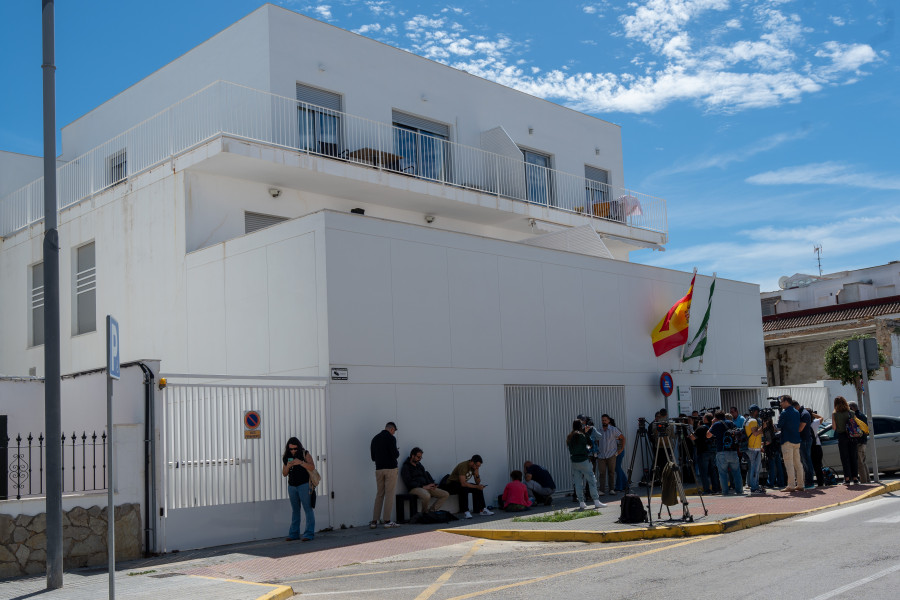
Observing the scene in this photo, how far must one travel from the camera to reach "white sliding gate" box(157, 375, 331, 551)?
12.7 metres

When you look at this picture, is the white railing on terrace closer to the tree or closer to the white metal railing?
the white metal railing

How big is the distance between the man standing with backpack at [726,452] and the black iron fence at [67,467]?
1066 centimetres

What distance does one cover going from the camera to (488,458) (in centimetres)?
1727

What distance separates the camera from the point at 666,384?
71.1 ft

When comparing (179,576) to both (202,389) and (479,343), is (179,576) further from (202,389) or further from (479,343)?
(479,343)

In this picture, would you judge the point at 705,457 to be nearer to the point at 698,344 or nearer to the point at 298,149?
the point at 698,344

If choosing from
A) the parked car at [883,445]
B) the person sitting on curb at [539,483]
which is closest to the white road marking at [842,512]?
the parked car at [883,445]

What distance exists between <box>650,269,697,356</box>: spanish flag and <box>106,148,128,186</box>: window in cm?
1417

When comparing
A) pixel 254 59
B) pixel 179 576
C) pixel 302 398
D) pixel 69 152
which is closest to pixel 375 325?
pixel 302 398

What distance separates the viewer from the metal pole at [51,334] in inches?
382

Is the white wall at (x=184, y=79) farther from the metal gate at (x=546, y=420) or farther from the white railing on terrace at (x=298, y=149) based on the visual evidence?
the metal gate at (x=546, y=420)

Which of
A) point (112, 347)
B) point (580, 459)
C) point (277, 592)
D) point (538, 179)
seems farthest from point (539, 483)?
point (538, 179)

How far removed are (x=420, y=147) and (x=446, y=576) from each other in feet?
48.7

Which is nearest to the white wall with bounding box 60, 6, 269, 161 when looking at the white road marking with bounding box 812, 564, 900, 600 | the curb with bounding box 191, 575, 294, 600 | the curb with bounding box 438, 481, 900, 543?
the curb with bounding box 438, 481, 900, 543
